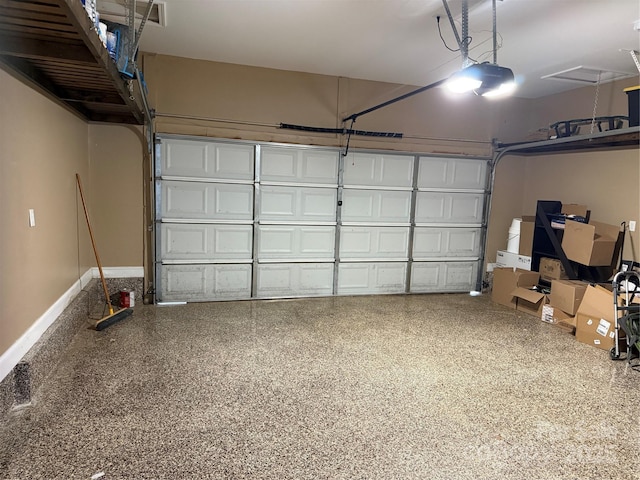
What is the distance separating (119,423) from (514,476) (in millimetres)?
2261

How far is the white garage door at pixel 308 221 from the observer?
16.2 feet

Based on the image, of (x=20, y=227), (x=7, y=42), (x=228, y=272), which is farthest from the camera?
(x=228, y=272)

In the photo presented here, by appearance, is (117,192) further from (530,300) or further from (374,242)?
(530,300)

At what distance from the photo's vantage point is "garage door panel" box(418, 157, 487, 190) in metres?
5.80

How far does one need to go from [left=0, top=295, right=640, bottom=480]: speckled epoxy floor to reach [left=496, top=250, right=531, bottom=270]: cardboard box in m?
1.43

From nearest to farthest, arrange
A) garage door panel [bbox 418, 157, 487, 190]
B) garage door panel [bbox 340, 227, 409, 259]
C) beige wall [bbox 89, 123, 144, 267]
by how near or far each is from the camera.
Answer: beige wall [bbox 89, 123, 144, 267] → garage door panel [bbox 340, 227, 409, 259] → garage door panel [bbox 418, 157, 487, 190]

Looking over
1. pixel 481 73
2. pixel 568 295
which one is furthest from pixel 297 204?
pixel 568 295

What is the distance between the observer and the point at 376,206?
567 centimetres

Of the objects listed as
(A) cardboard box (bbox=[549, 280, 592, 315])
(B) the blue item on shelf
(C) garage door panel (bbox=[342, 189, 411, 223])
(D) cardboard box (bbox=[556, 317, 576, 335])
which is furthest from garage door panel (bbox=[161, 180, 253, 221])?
(D) cardboard box (bbox=[556, 317, 576, 335])

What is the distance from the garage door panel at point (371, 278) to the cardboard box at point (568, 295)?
1.94m

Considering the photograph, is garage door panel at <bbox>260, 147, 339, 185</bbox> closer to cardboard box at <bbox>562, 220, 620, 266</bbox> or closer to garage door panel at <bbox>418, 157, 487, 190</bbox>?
garage door panel at <bbox>418, 157, 487, 190</bbox>

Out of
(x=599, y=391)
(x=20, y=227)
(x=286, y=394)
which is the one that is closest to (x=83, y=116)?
(x=20, y=227)

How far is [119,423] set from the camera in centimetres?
245

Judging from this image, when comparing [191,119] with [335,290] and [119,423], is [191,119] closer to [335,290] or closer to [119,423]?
[335,290]
